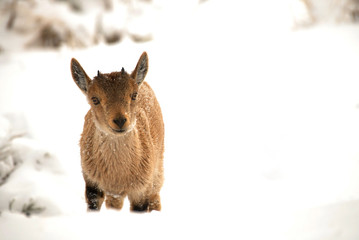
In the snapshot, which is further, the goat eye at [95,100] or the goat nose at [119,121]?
the goat eye at [95,100]

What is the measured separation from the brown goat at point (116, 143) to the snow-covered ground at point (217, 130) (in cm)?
38

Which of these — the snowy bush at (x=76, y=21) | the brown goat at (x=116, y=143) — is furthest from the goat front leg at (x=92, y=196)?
the snowy bush at (x=76, y=21)

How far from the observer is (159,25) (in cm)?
974

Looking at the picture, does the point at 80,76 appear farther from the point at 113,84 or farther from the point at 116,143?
the point at 116,143

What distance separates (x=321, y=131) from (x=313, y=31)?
14.3 feet

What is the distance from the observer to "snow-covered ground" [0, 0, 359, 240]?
3.21 m

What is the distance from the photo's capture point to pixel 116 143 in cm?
373

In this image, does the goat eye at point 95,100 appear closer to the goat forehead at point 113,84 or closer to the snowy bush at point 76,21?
the goat forehead at point 113,84

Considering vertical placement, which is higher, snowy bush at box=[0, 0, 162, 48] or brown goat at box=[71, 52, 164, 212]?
snowy bush at box=[0, 0, 162, 48]

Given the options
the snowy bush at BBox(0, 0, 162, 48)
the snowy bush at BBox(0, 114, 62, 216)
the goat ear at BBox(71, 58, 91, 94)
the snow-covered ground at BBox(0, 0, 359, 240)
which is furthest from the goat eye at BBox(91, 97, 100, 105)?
the snowy bush at BBox(0, 0, 162, 48)

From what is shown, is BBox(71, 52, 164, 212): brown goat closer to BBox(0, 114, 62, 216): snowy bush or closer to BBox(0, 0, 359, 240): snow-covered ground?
BBox(0, 0, 359, 240): snow-covered ground

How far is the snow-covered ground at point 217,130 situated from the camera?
321cm

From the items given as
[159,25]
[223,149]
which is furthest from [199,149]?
[159,25]

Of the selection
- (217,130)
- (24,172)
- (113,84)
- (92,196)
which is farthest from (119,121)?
(217,130)
